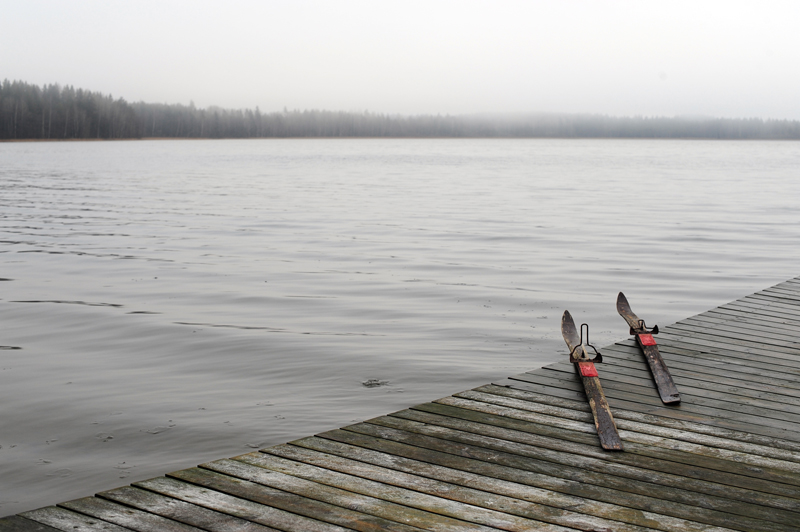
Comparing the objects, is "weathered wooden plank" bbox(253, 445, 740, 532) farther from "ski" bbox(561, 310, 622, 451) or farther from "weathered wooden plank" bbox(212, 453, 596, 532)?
"ski" bbox(561, 310, 622, 451)

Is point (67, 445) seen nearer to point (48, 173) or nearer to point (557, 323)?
point (557, 323)

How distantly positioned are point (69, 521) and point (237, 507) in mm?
801

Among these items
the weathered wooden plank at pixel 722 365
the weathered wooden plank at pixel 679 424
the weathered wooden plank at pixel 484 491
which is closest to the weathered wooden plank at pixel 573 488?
the weathered wooden plank at pixel 484 491

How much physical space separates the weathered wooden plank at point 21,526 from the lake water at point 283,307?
6.56 ft

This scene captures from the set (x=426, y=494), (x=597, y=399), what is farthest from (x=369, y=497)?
(x=597, y=399)

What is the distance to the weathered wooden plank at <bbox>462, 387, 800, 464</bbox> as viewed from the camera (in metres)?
4.56

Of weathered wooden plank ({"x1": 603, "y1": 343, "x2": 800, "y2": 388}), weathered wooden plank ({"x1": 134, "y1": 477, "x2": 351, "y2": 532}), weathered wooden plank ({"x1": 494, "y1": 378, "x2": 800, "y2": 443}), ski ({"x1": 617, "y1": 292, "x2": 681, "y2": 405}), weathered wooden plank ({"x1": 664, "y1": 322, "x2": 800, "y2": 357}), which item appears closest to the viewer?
weathered wooden plank ({"x1": 134, "y1": 477, "x2": 351, "y2": 532})

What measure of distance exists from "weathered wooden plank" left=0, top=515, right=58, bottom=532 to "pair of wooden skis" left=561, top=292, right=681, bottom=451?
127 inches

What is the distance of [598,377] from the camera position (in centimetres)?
605

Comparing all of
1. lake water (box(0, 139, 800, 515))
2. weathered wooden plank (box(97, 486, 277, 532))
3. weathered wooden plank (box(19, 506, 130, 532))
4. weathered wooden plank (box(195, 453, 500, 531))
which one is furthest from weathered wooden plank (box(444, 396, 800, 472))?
weathered wooden plank (box(19, 506, 130, 532))

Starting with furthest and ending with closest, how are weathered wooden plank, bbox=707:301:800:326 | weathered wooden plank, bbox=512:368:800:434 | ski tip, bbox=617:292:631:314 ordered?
weathered wooden plank, bbox=707:301:800:326 → ski tip, bbox=617:292:631:314 → weathered wooden plank, bbox=512:368:800:434

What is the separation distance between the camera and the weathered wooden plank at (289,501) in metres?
3.49

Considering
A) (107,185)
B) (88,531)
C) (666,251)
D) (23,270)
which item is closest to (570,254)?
(666,251)

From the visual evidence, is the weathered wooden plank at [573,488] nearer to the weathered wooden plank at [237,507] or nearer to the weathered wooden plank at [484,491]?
the weathered wooden plank at [484,491]
